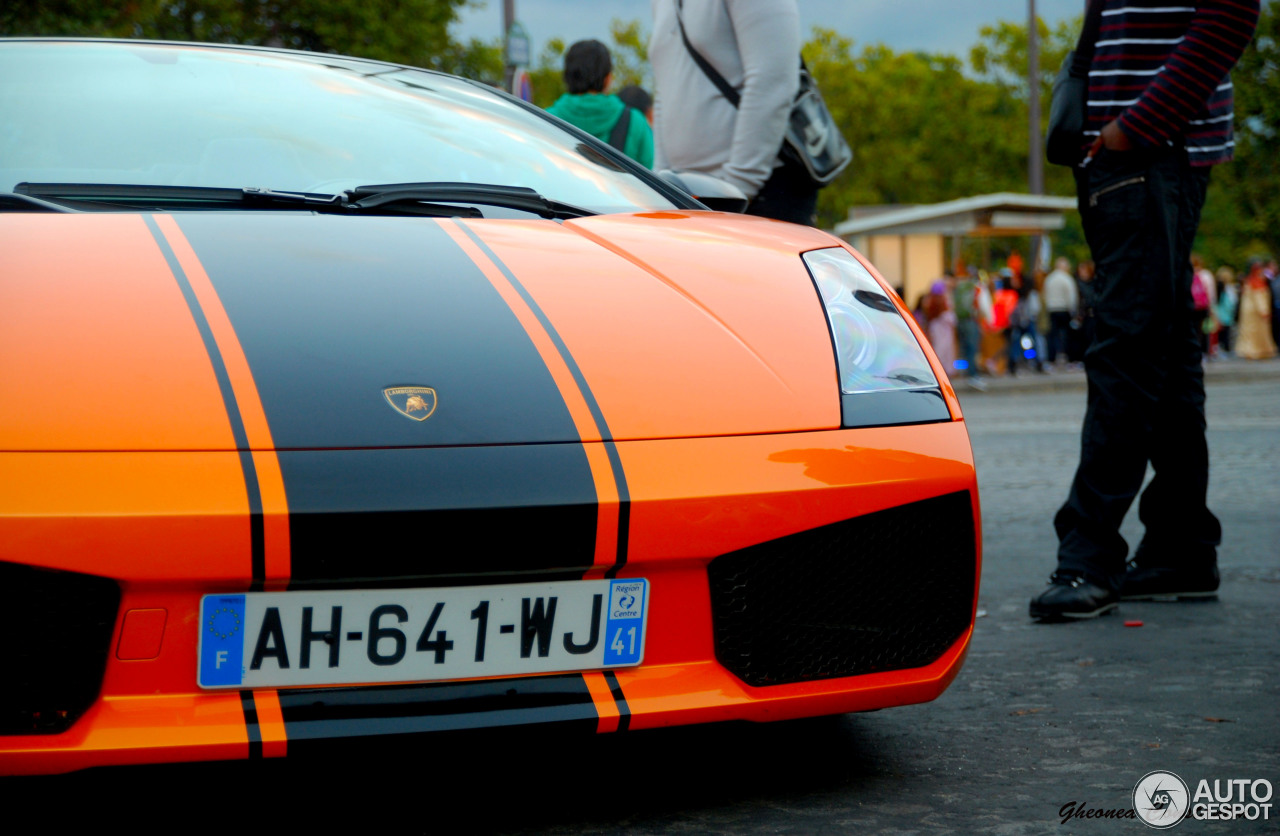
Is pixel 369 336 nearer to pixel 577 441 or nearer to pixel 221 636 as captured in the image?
pixel 577 441

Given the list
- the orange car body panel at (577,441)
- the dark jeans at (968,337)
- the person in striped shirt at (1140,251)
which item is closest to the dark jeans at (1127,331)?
the person in striped shirt at (1140,251)

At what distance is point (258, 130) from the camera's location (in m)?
2.67

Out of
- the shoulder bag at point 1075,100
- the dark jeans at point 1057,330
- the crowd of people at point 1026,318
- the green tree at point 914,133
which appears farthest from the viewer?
the green tree at point 914,133

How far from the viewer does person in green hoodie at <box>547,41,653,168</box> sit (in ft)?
17.6

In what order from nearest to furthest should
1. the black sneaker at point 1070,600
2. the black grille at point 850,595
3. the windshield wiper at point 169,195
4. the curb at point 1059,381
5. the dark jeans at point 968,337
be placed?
1. the black grille at point 850,595
2. the windshield wiper at point 169,195
3. the black sneaker at point 1070,600
4. the curb at point 1059,381
5. the dark jeans at point 968,337

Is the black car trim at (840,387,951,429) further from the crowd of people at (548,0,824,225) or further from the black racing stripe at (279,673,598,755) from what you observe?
the crowd of people at (548,0,824,225)

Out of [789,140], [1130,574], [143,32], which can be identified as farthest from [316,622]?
[143,32]

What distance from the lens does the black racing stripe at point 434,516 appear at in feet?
5.37

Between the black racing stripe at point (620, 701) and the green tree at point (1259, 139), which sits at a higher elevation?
the green tree at point (1259, 139)

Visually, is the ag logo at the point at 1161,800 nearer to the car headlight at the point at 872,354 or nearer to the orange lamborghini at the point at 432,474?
the orange lamborghini at the point at 432,474

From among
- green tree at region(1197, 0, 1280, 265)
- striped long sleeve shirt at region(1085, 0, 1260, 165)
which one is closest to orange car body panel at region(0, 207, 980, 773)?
striped long sleeve shirt at region(1085, 0, 1260, 165)

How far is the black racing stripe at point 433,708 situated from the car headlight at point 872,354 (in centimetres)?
56

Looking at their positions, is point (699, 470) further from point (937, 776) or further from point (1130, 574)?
point (1130, 574)

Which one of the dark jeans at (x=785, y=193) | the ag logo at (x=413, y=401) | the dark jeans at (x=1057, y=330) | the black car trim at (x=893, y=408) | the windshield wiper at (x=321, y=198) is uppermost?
the dark jeans at (x=785, y=193)
